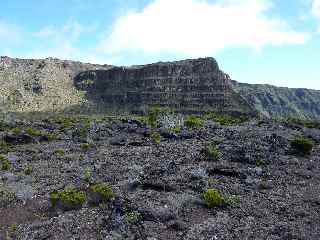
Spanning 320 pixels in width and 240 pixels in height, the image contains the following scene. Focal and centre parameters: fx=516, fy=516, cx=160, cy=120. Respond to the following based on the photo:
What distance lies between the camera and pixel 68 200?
94.7 ft

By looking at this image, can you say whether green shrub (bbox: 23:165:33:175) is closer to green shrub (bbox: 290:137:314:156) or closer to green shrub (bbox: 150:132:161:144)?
green shrub (bbox: 150:132:161:144)

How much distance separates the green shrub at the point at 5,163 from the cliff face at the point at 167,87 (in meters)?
83.8

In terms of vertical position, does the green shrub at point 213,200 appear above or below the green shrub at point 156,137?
above

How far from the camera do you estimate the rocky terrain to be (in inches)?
961

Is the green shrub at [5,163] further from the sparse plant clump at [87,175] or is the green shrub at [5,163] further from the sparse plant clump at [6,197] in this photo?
the sparse plant clump at [6,197]

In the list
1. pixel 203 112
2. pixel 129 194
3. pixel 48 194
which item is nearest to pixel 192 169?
pixel 129 194

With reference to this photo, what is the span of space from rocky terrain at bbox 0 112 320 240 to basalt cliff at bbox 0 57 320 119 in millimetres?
79500

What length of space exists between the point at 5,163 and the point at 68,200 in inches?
731

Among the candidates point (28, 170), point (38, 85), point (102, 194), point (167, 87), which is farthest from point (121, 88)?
point (102, 194)

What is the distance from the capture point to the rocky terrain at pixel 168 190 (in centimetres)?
2442

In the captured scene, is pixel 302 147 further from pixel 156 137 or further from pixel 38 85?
pixel 38 85

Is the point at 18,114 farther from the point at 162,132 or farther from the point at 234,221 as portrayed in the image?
the point at 234,221

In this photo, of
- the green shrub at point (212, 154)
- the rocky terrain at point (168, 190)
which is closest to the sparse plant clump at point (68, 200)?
the rocky terrain at point (168, 190)

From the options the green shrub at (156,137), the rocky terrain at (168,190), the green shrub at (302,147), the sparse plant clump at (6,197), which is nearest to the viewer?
the rocky terrain at (168,190)
